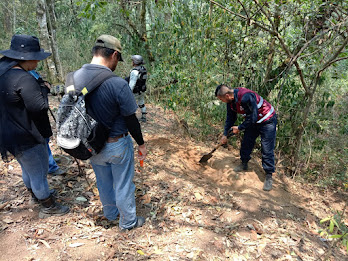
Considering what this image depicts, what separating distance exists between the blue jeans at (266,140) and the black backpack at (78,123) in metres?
2.95

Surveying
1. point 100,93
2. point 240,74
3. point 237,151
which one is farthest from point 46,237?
point 240,74

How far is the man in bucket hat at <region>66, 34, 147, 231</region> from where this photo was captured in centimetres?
201

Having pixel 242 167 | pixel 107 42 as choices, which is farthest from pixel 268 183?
pixel 107 42

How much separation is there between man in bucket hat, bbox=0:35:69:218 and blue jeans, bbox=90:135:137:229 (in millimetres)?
647

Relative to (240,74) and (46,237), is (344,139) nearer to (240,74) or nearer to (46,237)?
(240,74)

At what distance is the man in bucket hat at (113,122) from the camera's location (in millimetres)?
2010

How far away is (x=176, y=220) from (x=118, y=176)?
1.10 meters

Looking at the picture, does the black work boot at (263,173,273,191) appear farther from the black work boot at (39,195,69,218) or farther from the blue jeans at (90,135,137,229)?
the black work boot at (39,195,69,218)

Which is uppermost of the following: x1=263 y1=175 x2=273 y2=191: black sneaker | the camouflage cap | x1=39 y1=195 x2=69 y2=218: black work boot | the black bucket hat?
the camouflage cap

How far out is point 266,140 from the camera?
160 inches

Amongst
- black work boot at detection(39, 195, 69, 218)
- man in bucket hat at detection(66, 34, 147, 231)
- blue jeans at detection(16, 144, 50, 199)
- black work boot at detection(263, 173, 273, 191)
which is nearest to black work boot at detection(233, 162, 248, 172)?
black work boot at detection(263, 173, 273, 191)

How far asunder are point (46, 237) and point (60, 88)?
78.0 inches

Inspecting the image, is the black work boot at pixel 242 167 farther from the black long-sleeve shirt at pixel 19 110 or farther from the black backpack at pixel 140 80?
the black long-sleeve shirt at pixel 19 110

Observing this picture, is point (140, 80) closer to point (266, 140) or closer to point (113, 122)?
point (266, 140)
